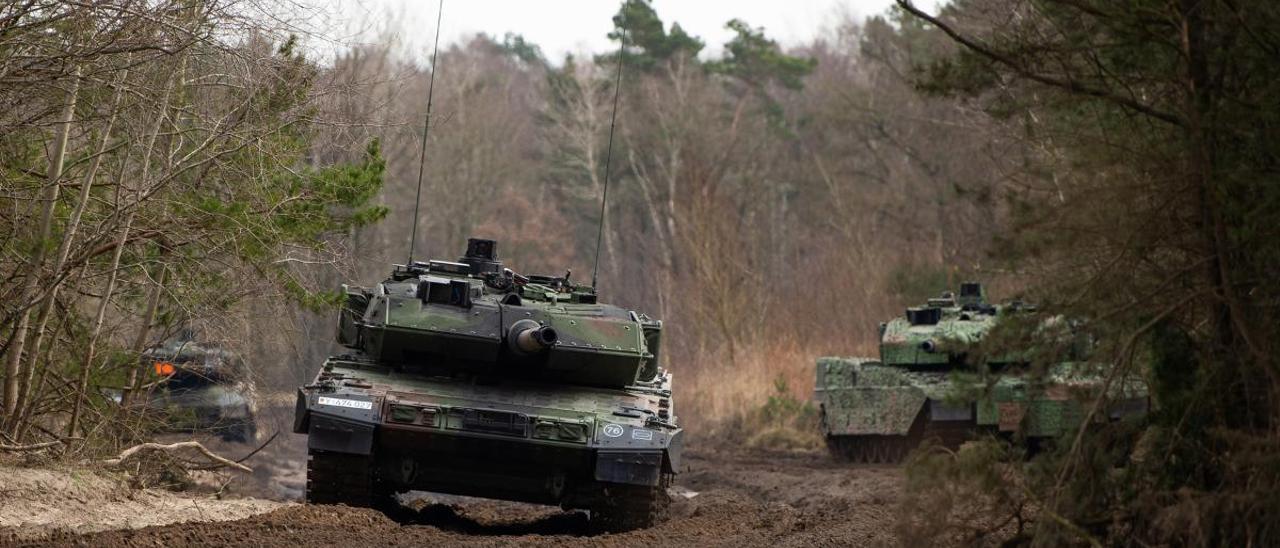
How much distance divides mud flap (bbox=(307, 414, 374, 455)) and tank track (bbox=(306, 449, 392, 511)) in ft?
0.48

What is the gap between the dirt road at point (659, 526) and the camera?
9453 millimetres

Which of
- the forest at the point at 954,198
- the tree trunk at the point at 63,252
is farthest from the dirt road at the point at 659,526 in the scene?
the tree trunk at the point at 63,252

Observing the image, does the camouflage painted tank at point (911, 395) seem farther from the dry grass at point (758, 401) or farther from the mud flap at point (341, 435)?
the mud flap at point (341, 435)

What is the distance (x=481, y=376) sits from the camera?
12.4m

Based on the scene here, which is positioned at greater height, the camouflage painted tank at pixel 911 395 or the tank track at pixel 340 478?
the camouflage painted tank at pixel 911 395

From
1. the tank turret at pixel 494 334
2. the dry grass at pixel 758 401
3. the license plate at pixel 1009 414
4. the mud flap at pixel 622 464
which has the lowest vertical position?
the dry grass at pixel 758 401

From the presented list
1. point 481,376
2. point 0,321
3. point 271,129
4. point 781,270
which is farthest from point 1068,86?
point 781,270

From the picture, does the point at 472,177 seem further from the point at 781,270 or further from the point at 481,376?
the point at 481,376

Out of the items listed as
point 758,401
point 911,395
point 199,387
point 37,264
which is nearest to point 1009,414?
point 911,395

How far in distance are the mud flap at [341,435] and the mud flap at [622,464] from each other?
1.54 meters

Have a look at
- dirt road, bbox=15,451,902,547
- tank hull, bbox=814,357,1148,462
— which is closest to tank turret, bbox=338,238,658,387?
dirt road, bbox=15,451,902,547

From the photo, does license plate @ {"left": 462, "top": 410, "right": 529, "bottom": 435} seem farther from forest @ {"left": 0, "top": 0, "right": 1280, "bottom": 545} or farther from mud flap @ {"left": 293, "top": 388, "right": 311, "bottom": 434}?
forest @ {"left": 0, "top": 0, "right": 1280, "bottom": 545}

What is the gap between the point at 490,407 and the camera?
1130 cm

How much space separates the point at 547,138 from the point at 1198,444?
42.6 meters
